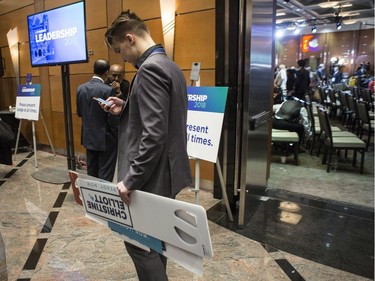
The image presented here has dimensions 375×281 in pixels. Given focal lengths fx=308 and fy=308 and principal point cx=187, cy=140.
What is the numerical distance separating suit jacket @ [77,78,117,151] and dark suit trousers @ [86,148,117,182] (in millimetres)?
89

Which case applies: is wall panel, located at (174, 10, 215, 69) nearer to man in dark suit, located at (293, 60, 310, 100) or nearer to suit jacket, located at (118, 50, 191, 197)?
suit jacket, located at (118, 50, 191, 197)

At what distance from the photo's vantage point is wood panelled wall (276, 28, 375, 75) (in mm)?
13305

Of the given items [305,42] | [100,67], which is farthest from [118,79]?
[305,42]

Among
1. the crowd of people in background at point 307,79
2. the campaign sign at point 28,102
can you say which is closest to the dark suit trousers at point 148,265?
the campaign sign at point 28,102

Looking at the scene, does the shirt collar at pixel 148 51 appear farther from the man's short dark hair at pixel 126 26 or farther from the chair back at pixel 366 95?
the chair back at pixel 366 95

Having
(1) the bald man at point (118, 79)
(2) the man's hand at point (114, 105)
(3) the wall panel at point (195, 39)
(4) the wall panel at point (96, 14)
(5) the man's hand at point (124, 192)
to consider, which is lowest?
(5) the man's hand at point (124, 192)

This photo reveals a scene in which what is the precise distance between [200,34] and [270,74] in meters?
0.86

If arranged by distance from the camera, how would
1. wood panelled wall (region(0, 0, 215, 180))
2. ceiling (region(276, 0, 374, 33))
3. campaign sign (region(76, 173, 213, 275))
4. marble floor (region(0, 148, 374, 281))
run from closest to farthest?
campaign sign (region(76, 173, 213, 275)) → marble floor (region(0, 148, 374, 281)) → wood panelled wall (region(0, 0, 215, 180)) → ceiling (region(276, 0, 374, 33))

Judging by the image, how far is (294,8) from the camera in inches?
383

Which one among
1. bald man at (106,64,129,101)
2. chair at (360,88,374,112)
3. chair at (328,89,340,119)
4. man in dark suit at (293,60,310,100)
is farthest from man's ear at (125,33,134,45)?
chair at (328,89,340,119)

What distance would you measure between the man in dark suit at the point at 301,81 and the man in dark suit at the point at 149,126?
6.64 m

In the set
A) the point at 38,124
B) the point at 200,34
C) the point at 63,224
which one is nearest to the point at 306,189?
the point at 200,34

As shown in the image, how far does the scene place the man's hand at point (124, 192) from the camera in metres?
1.26

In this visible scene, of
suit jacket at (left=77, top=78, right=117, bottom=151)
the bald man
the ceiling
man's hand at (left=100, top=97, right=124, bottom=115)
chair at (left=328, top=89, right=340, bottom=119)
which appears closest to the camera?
man's hand at (left=100, top=97, right=124, bottom=115)
